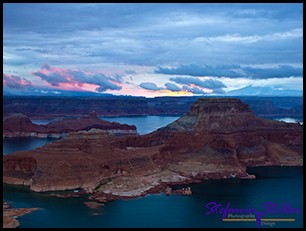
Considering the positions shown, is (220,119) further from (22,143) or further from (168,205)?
(22,143)

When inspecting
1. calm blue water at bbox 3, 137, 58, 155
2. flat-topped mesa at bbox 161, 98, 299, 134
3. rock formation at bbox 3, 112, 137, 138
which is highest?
flat-topped mesa at bbox 161, 98, 299, 134

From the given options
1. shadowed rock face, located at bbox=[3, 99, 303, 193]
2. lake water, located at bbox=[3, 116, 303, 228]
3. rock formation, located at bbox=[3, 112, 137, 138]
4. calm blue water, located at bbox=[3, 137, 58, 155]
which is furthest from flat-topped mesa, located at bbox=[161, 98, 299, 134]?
rock formation, located at bbox=[3, 112, 137, 138]

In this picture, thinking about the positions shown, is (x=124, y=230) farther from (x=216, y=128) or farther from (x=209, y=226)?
(x=216, y=128)

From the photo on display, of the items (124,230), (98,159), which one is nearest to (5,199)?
(98,159)

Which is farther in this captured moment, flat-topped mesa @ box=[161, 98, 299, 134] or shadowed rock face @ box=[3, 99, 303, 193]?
flat-topped mesa @ box=[161, 98, 299, 134]

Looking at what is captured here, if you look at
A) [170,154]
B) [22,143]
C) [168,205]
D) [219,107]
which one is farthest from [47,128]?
[168,205]

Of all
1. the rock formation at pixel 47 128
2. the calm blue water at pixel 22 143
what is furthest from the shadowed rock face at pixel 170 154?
the rock formation at pixel 47 128

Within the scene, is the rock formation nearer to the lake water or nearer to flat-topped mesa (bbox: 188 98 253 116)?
flat-topped mesa (bbox: 188 98 253 116)
